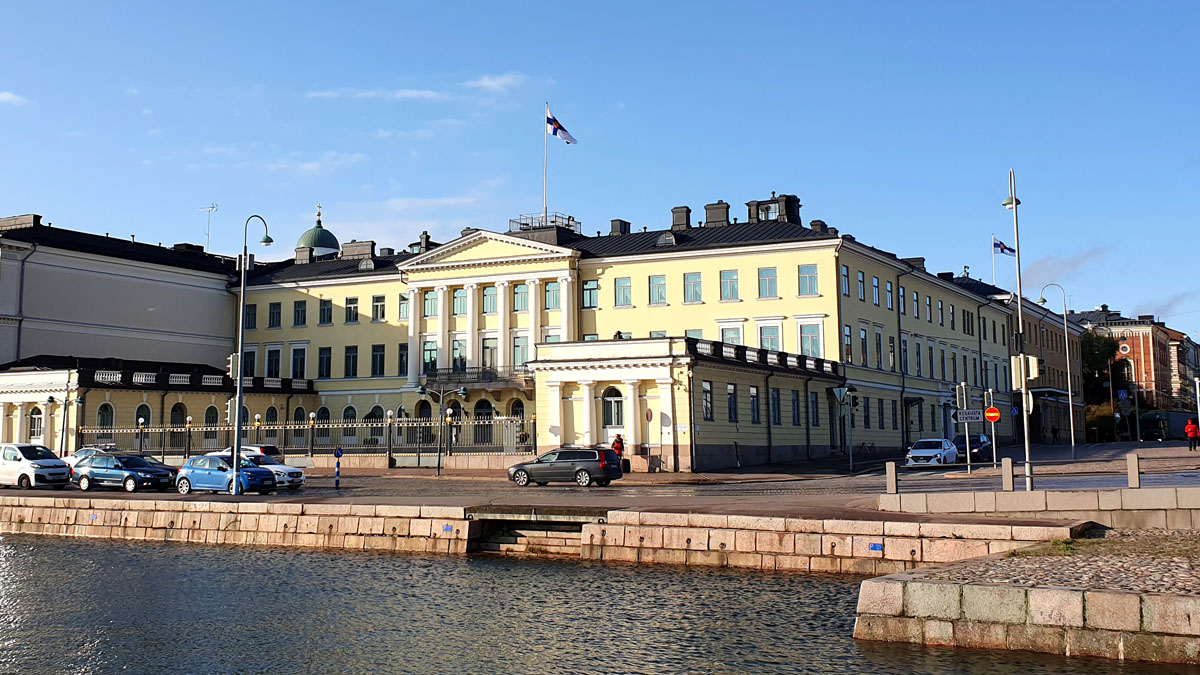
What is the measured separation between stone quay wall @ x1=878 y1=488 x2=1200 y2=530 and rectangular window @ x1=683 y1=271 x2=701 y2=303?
45.1 metres

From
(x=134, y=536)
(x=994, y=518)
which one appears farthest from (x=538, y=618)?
(x=134, y=536)

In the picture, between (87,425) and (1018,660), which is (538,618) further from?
(87,425)

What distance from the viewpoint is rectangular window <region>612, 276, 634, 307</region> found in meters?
68.4

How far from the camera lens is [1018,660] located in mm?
13125

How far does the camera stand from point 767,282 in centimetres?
6481

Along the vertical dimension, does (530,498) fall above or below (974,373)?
below

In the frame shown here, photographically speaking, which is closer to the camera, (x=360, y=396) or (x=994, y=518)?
(x=994, y=518)

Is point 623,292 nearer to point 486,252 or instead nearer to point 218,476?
point 486,252

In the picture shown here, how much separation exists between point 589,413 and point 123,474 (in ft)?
65.6

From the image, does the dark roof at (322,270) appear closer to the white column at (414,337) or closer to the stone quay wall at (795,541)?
the white column at (414,337)

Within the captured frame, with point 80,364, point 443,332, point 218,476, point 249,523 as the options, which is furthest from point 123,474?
point 443,332

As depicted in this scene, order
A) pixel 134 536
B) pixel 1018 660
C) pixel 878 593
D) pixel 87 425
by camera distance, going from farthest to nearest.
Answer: pixel 87 425 < pixel 134 536 < pixel 878 593 < pixel 1018 660

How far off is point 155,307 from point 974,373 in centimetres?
5944

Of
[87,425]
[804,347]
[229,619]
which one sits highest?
[804,347]
